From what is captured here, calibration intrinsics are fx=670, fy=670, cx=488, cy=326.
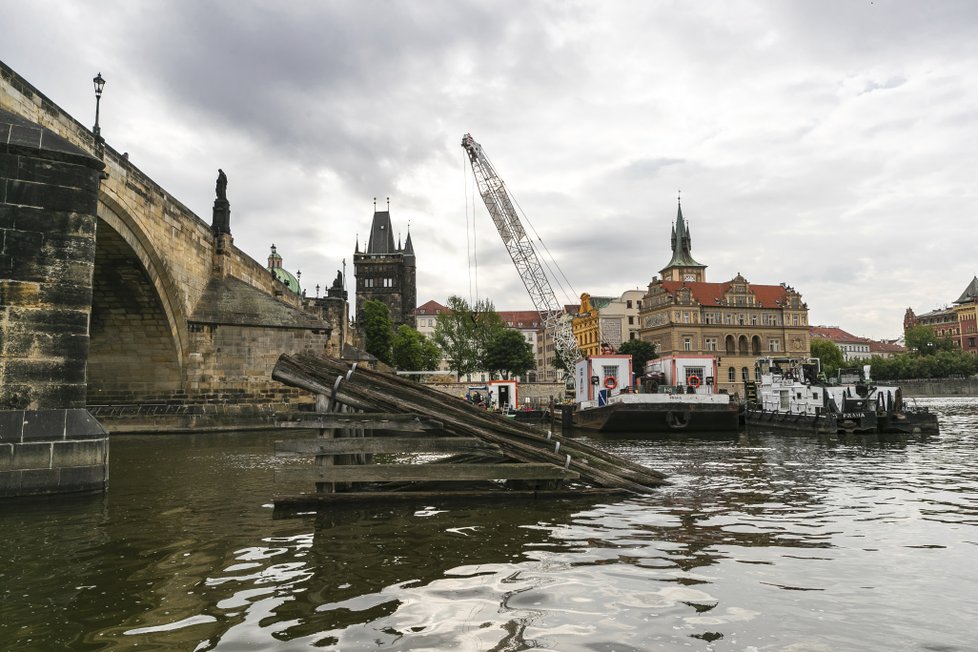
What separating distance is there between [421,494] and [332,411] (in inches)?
58.2

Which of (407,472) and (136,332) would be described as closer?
(407,472)

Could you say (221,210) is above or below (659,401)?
above

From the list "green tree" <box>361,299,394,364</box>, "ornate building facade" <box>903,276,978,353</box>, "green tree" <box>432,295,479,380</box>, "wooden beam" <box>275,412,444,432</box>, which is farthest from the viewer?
"ornate building facade" <box>903,276,978,353</box>

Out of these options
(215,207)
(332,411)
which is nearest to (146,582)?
(332,411)

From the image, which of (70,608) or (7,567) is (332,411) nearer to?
(7,567)

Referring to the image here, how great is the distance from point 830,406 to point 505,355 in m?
45.7

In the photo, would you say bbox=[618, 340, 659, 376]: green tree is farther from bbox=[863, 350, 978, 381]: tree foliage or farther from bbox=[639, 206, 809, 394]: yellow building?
bbox=[863, 350, 978, 381]: tree foliage

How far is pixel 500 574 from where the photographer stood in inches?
193

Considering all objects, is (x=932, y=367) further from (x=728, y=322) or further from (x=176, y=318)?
(x=176, y=318)

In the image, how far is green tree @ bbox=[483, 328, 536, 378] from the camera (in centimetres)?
6856

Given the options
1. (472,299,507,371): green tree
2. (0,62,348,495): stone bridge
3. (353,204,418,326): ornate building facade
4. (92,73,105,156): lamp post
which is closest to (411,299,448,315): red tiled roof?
(353,204,418,326): ornate building facade

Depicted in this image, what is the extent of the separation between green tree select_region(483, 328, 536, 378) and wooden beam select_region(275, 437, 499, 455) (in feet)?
196

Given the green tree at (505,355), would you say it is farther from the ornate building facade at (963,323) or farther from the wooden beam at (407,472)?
the ornate building facade at (963,323)

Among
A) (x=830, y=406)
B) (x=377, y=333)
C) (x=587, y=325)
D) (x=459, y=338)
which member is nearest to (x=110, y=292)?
(x=830, y=406)
